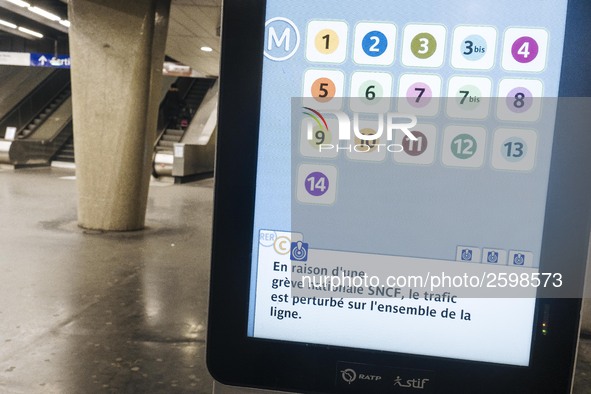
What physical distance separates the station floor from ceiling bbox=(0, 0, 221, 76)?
12.7ft

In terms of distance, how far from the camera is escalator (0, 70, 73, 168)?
1323 cm

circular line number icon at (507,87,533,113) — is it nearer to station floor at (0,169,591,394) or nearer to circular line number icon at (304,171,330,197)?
circular line number icon at (304,171,330,197)

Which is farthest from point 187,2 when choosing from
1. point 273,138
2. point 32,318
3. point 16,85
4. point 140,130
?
point 16,85

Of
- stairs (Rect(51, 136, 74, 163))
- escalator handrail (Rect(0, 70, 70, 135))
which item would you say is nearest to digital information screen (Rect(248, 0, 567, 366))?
stairs (Rect(51, 136, 74, 163))

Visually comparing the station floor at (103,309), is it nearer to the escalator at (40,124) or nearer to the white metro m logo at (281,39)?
the white metro m logo at (281,39)

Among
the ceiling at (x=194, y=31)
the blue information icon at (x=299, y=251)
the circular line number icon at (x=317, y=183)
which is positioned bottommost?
the blue information icon at (x=299, y=251)

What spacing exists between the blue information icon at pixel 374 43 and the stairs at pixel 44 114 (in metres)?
16.8

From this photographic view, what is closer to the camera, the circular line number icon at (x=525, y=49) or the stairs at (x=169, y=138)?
the circular line number icon at (x=525, y=49)

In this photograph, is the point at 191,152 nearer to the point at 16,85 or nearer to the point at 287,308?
the point at 16,85

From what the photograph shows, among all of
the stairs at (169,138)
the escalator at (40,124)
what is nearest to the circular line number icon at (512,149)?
the escalator at (40,124)

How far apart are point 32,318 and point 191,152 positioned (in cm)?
963

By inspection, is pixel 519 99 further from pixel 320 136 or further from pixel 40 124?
pixel 40 124

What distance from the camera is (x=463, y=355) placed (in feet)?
2.12

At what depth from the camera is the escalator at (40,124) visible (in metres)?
13.2
